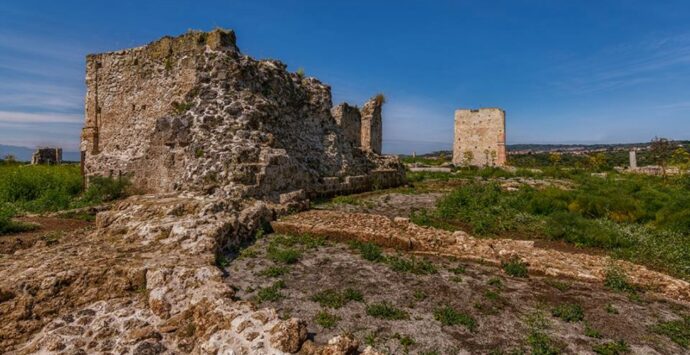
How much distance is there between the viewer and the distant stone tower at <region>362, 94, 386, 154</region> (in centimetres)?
2389

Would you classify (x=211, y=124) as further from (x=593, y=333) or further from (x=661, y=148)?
(x=661, y=148)

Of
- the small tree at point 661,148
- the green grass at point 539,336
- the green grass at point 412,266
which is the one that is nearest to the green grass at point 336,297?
the green grass at point 412,266

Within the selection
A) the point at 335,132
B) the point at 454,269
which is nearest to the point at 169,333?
the point at 454,269

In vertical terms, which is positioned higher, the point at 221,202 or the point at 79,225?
the point at 221,202

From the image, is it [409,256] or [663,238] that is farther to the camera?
[663,238]

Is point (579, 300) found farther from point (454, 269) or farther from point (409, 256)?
point (409, 256)

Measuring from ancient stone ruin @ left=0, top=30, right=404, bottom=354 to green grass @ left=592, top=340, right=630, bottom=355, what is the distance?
8.29 feet

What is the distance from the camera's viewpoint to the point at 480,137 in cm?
3656

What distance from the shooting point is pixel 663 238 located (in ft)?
31.2

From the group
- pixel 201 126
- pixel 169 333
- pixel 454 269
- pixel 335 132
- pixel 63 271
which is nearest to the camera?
pixel 169 333

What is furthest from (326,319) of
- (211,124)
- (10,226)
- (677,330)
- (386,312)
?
(211,124)

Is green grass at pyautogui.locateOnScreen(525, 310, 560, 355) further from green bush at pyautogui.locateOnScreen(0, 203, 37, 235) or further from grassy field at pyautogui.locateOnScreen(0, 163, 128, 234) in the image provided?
grassy field at pyautogui.locateOnScreen(0, 163, 128, 234)

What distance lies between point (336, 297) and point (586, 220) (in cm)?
825

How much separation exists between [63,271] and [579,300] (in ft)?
22.3
